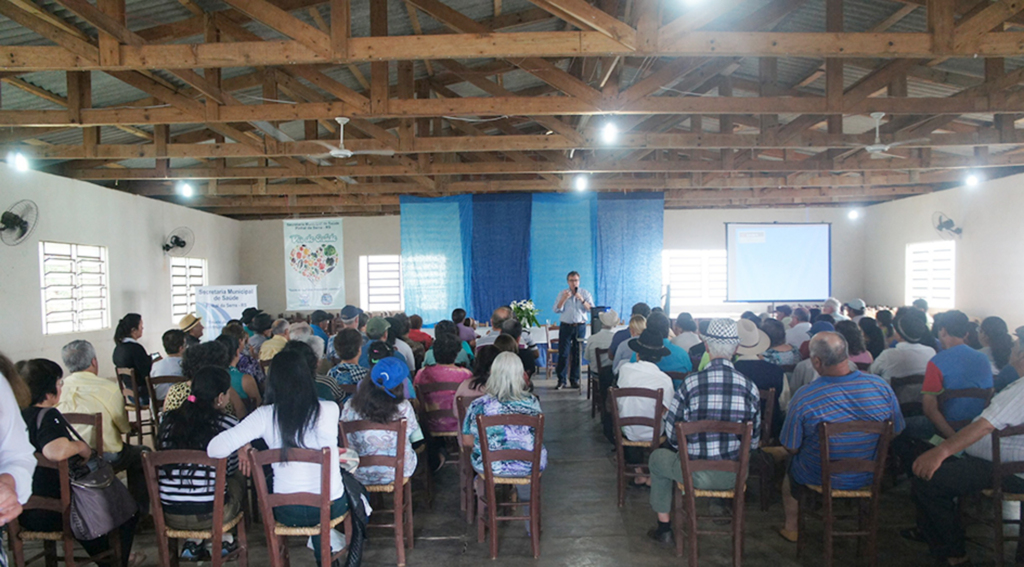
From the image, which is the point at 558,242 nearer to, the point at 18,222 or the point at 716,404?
the point at 18,222

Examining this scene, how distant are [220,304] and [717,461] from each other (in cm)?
737

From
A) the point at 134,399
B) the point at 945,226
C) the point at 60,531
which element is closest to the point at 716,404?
the point at 60,531

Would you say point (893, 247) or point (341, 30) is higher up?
point (341, 30)

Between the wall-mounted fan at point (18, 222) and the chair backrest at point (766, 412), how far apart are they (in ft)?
25.7

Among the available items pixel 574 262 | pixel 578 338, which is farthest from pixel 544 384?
pixel 574 262

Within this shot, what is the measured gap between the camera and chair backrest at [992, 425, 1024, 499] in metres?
2.60

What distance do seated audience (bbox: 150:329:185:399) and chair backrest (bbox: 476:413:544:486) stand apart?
8.71 feet

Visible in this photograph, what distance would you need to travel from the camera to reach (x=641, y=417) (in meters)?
3.70

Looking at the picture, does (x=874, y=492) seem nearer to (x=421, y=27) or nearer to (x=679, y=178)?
(x=421, y=27)

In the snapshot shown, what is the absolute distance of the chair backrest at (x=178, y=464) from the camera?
2.44m

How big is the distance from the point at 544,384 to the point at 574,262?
9.81 ft

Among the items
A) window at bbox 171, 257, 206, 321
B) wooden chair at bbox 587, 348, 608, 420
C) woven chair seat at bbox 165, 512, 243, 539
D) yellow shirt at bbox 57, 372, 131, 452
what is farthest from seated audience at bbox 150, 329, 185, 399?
window at bbox 171, 257, 206, 321

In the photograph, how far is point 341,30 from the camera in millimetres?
4254

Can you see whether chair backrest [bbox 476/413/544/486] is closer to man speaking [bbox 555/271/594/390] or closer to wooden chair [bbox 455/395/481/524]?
wooden chair [bbox 455/395/481/524]
